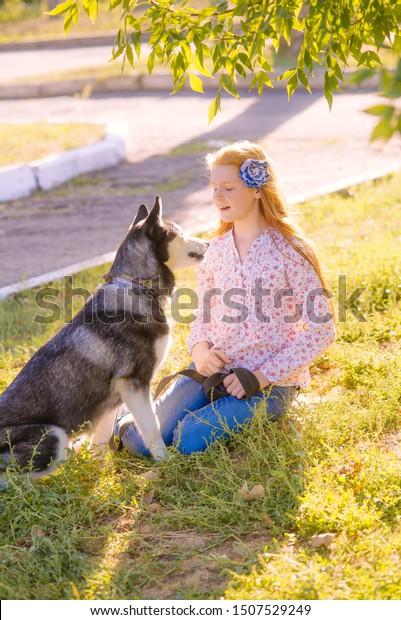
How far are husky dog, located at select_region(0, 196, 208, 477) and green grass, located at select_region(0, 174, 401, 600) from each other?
0.18 m

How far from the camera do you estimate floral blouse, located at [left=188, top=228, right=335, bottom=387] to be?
4.24 m

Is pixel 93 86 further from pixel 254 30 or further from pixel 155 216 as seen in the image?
pixel 254 30

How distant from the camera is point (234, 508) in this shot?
141 inches

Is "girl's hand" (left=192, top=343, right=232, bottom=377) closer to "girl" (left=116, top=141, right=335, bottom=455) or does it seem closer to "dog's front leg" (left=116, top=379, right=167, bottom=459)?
"girl" (left=116, top=141, right=335, bottom=455)

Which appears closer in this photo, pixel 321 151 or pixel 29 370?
pixel 29 370

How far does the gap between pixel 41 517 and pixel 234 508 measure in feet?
2.84

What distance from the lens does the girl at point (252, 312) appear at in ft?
13.9

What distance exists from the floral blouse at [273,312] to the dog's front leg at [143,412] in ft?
1.62

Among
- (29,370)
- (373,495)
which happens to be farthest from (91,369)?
(373,495)

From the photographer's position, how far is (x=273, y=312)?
14.3 feet

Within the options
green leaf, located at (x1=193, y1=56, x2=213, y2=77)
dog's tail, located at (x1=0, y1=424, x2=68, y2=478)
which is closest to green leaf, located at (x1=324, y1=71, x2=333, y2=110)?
green leaf, located at (x1=193, y1=56, x2=213, y2=77)

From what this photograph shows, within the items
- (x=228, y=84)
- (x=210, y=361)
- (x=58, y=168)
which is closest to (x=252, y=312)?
(x=210, y=361)

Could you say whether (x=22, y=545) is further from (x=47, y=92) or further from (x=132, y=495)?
(x=47, y=92)

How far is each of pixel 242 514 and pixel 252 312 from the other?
119 centimetres
